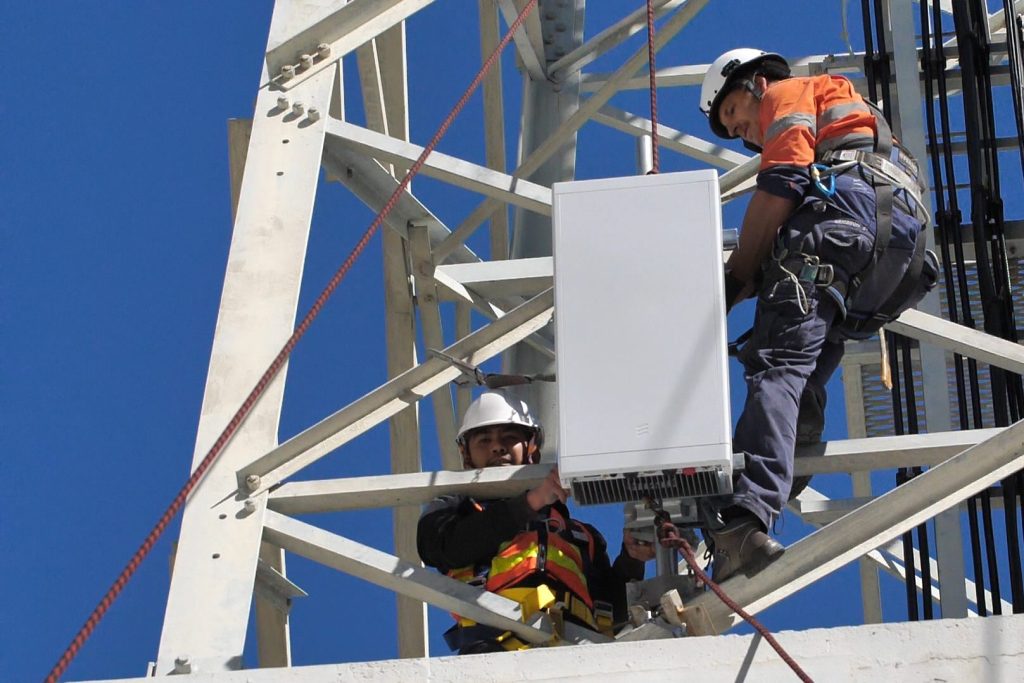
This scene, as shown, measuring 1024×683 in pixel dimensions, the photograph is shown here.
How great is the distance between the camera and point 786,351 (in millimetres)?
7734

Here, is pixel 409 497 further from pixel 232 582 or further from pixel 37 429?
pixel 37 429

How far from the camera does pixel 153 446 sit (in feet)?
75.5

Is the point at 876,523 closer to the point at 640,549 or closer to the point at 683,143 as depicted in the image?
the point at 640,549

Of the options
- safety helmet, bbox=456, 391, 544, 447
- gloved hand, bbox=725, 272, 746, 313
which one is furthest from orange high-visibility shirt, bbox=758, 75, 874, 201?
safety helmet, bbox=456, 391, 544, 447

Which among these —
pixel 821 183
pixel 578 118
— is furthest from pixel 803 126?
pixel 578 118

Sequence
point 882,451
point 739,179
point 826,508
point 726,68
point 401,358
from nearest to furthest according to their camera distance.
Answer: point 882,451 → point 726,68 → point 739,179 → point 826,508 → point 401,358

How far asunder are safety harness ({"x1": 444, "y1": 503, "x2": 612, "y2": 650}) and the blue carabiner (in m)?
1.83

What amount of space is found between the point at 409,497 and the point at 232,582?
949 millimetres

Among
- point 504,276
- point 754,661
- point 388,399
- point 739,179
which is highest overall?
point 739,179

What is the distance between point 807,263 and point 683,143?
487cm

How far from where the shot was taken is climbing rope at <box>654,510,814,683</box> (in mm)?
6379

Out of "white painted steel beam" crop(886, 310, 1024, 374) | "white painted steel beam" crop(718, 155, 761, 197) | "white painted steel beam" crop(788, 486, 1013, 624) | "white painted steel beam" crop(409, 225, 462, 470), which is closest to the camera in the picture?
"white painted steel beam" crop(886, 310, 1024, 374)

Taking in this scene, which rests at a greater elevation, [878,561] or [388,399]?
[388,399]

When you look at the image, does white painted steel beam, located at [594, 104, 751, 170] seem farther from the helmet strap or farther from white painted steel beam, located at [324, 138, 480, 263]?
the helmet strap
